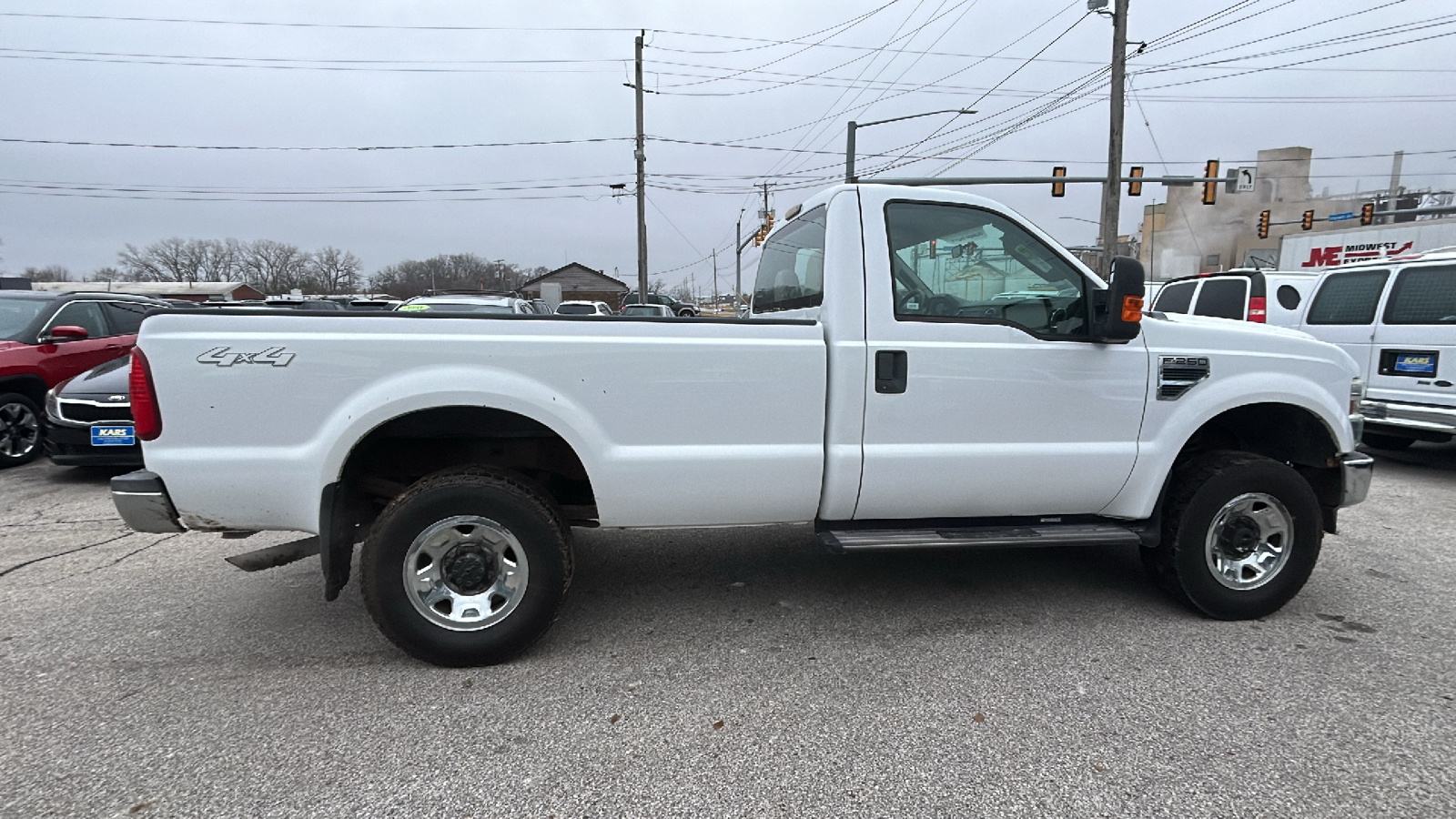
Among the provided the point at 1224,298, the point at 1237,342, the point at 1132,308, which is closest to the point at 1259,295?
the point at 1224,298

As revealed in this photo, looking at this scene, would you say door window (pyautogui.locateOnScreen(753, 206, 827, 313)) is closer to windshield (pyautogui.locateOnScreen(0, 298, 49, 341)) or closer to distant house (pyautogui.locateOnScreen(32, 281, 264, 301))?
windshield (pyautogui.locateOnScreen(0, 298, 49, 341))

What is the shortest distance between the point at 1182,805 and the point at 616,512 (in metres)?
2.24

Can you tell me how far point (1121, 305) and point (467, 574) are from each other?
3065 millimetres

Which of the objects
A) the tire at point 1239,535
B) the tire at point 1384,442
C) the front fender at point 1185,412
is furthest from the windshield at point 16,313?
the tire at point 1384,442

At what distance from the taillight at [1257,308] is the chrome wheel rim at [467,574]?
8947 millimetres

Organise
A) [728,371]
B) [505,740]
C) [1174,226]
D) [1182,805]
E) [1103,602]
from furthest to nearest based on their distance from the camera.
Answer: [1174,226], [1103,602], [728,371], [505,740], [1182,805]

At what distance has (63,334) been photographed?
22.6ft

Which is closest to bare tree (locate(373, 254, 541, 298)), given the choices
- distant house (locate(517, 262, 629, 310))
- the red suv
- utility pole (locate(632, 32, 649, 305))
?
distant house (locate(517, 262, 629, 310))

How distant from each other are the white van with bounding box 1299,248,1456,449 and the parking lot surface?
3175 millimetres

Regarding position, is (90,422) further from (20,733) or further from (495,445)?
(495,445)

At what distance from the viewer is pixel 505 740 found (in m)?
2.53

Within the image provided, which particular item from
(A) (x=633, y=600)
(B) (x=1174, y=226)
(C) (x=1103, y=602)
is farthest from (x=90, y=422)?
(B) (x=1174, y=226)

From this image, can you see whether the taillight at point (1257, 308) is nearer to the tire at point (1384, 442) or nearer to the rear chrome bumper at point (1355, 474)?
the tire at point (1384, 442)

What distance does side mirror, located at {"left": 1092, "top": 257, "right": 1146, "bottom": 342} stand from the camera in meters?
3.05
